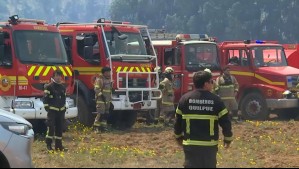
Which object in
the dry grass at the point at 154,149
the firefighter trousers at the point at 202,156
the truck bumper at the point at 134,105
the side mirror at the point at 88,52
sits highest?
the side mirror at the point at 88,52

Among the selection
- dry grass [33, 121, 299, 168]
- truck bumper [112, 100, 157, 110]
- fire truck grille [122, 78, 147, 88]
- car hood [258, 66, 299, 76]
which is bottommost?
dry grass [33, 121, 299, 168]

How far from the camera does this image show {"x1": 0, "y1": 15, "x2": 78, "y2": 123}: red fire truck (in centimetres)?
1269

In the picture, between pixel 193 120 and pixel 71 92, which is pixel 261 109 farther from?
pixel 193 120

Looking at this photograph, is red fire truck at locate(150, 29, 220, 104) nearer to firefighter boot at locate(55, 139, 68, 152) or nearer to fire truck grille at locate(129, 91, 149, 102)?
fire truck grille at locate(129, 91, 149, 102)

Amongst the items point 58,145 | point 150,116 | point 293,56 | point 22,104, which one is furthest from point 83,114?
point 293,56

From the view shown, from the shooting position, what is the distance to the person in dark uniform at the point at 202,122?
6844 millimetres

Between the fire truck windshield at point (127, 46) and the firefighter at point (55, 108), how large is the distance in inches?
133

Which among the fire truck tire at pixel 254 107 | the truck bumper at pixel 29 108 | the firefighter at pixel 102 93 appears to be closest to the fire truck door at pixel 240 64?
the fire truck tire at pixel 254 107

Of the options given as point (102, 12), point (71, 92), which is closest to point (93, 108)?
point (71, 92)

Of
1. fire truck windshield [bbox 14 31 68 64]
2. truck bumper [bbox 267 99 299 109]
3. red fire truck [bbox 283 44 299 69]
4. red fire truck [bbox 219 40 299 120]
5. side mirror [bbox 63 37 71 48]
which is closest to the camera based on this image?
fire truck windshield [bbox 14 31 68 64]

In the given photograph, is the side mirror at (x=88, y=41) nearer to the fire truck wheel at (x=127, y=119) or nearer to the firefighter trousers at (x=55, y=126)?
the fire truck wheel at (x=127, y=119)

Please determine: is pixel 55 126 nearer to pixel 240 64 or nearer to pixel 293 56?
pixel 240 64

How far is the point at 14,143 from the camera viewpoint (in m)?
7.73

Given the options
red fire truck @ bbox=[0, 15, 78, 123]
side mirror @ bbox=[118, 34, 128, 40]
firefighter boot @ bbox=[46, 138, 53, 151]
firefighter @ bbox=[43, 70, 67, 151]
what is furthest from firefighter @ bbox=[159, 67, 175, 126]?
firefighter boot @ bbox=[46, 138, 53, 151]
